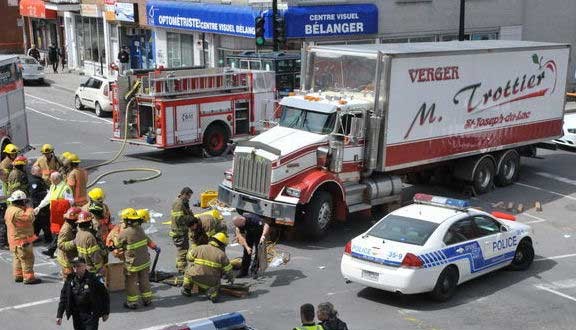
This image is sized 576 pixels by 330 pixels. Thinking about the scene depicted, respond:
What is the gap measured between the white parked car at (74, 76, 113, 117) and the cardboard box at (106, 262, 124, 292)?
715 inches

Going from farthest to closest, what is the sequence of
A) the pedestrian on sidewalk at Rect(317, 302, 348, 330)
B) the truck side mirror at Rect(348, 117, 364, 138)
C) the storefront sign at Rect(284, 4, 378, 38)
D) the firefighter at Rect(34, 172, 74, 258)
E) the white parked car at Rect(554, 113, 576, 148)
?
the storefront sign at Rect(284, 4, 378, 38), the white parked car at Rect(554, 113, 576, 148), the truck side mirror at Rect(348, 117, 364, 138), the firefighter at Rect(34, 172, 74, 258), the pedestrian on sidewalk at Rect(317, 302, 348, 330)

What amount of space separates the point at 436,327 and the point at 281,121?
686cm

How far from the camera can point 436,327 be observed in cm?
1099

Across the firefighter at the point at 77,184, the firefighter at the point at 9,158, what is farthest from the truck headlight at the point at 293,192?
the firefighter at the point at 9,158

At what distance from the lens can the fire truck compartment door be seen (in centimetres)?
2169

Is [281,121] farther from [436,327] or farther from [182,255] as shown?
[436,327]

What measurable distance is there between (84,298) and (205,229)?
3583 millimetres

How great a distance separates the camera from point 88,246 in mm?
10875

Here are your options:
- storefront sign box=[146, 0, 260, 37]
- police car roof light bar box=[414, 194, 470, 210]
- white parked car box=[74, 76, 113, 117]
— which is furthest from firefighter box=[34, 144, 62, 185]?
storefront sign box=[146, 0, 260, 37]

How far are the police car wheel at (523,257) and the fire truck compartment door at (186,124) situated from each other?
11173mm

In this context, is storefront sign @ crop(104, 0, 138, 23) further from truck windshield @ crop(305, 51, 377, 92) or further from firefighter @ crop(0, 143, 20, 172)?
firefighter @ crop(0, 143, 20, 172)

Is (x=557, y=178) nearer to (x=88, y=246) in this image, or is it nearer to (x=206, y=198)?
(x=206, y=198)

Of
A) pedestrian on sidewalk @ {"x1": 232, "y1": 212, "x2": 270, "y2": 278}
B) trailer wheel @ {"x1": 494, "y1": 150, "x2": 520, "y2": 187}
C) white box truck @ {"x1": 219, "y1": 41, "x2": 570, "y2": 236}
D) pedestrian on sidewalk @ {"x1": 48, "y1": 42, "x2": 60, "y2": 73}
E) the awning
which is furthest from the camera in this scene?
the awning

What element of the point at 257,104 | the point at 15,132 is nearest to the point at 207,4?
the point at 257,104
